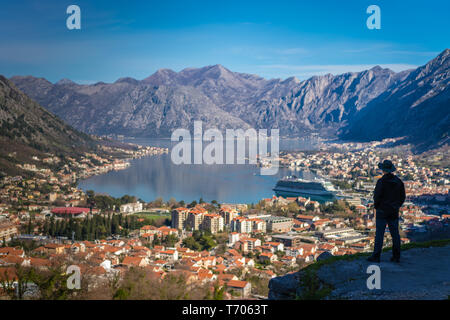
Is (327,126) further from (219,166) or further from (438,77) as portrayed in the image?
(219,166)

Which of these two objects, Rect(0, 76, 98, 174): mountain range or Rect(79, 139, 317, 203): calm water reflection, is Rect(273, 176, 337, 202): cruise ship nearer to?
Rect(79, 139, 317, 203): calm water reflection

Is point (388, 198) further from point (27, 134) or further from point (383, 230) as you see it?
point (27, 134)

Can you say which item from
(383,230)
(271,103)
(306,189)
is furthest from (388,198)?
(271,103)

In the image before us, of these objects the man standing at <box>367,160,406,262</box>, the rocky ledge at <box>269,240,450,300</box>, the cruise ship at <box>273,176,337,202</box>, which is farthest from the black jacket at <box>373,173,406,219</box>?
the cruise ship at <box>273,176,337,202</box>

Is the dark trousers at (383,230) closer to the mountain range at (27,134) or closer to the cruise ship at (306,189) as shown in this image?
the cruise ship at (306,189)
